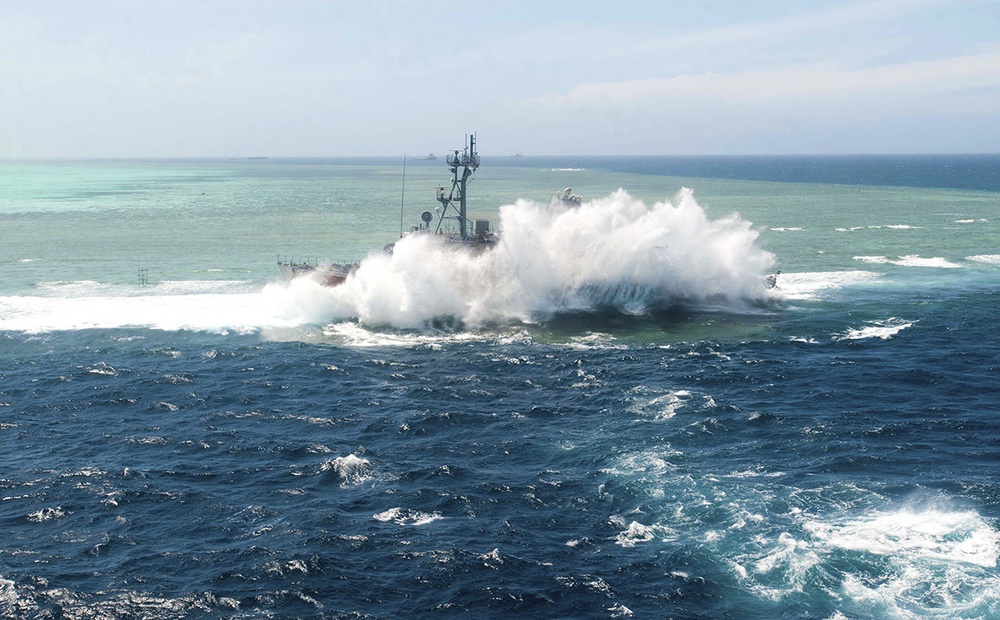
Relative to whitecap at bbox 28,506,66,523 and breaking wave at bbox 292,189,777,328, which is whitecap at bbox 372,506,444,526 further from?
breaking wave at bbox 292,189,777,328

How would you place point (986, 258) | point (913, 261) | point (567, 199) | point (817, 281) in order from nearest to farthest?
point (567, 199) < point (817, 281) < point (913, 261) < point (986, 258)

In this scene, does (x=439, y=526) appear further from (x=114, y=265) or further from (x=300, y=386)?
(x=114, y=265)

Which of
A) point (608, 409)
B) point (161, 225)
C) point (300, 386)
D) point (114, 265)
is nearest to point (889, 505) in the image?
point (608, 409)

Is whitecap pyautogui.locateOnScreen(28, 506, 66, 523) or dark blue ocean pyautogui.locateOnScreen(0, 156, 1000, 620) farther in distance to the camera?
whitecap pyautogui.locateOnScreen(28, 506, 66, 523)

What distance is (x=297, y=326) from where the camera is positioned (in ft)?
217

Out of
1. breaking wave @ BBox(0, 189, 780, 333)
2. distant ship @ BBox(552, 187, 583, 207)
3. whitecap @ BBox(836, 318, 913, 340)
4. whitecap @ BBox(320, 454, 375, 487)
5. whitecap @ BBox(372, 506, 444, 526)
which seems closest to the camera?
whitecap @ BBox(372, 506, 444, 526)

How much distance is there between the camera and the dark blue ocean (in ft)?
96.3

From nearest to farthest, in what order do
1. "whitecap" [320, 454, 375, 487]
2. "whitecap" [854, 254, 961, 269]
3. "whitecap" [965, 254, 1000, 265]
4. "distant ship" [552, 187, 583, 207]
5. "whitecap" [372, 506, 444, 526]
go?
"whitecap" [372, 506, 444, 526]
"whitecap" [320, 454, 375, 487]
"distant ship" [552, 187, 583, 207]
"whitecap" [854, 254, 961, 269]
"whitecap" [965, 254, 1000, 265]

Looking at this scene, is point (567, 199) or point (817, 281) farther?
point (817, 281)

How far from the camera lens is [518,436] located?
4309 cm

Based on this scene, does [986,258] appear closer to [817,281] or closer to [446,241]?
[817,281]

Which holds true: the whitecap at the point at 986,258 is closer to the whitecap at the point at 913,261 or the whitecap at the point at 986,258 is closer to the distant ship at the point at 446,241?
the whitecap at the point at 913,261

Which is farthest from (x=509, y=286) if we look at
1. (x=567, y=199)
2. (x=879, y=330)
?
(x=879, y=330)

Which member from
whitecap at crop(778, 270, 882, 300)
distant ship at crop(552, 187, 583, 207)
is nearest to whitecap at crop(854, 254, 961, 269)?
whitecap at crop(778, 270, 882, 300)
